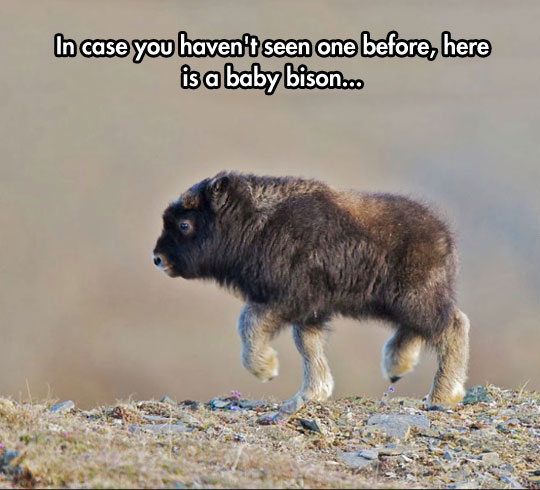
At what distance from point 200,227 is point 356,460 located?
3752 millimetres

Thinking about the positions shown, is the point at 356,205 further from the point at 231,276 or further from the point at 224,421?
the point at 224,421

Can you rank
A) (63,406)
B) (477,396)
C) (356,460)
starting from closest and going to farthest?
(356,460), (63,406), (477,396)

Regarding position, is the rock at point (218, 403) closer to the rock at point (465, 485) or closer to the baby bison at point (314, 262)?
the baby bison at point (314, 262)

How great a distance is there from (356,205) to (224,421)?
2.94 metres

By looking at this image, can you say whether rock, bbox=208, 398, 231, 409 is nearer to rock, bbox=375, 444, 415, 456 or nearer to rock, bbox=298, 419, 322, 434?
rock, bbox=298, 419, 322, 434

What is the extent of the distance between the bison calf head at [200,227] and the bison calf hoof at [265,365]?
125cm

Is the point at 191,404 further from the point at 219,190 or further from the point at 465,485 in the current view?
the point at 465,485

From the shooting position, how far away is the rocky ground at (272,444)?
261 inches

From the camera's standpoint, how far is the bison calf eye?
11070 mm

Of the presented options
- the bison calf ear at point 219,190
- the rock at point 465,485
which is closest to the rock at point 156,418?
the bison calf ear at point 219,190

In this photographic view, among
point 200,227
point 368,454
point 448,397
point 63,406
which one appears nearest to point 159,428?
point 63,406

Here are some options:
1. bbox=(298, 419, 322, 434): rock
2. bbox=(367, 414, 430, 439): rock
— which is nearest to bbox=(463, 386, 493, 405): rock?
bbox=(367, 414, 430, 439): rock

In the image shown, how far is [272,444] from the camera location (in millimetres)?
8633

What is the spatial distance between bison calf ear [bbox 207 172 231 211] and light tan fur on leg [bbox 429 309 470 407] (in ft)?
10.1
